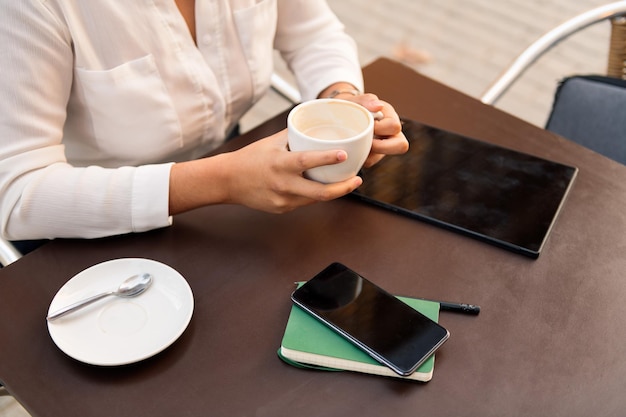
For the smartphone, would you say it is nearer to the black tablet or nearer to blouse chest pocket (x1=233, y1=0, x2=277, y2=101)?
the black tablet

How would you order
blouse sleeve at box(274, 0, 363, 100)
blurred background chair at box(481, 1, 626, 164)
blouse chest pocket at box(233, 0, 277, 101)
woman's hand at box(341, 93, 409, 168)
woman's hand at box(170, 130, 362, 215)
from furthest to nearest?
blurred background chair at box(481, 1, 626, 164)
blouse sleeve at box(274, 0, 363, 100)
blouse chest pocket at box(233, 0, 277, 101)
woman's hand at box(341, 93, 409, 168)
woman's hand at box(170, 130, 362, 215)

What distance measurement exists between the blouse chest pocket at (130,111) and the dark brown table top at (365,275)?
18 centimetres

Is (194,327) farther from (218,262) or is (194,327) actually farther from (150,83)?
(150,83)

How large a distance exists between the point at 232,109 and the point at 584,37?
2.12 metres

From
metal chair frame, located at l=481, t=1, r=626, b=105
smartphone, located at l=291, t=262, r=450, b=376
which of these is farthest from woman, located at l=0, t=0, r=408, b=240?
metal chair frame, located at l=481, t=1, r=626, b=105

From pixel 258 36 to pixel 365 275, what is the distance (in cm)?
49

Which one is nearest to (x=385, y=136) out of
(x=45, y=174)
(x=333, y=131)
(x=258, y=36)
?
(x=333, y=131)

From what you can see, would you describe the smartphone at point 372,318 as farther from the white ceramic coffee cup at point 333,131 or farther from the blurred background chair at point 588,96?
the blurred background chair at point 588,96

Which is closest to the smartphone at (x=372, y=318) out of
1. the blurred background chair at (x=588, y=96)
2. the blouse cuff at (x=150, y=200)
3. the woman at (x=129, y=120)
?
the woman at (x=129, y=120)

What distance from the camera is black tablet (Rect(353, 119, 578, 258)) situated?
875mm

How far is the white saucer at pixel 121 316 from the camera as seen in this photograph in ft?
2.33

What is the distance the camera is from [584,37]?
2.76m

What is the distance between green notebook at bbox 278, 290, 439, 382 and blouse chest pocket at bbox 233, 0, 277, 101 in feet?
1.78

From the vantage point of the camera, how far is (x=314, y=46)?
4.00 ft
